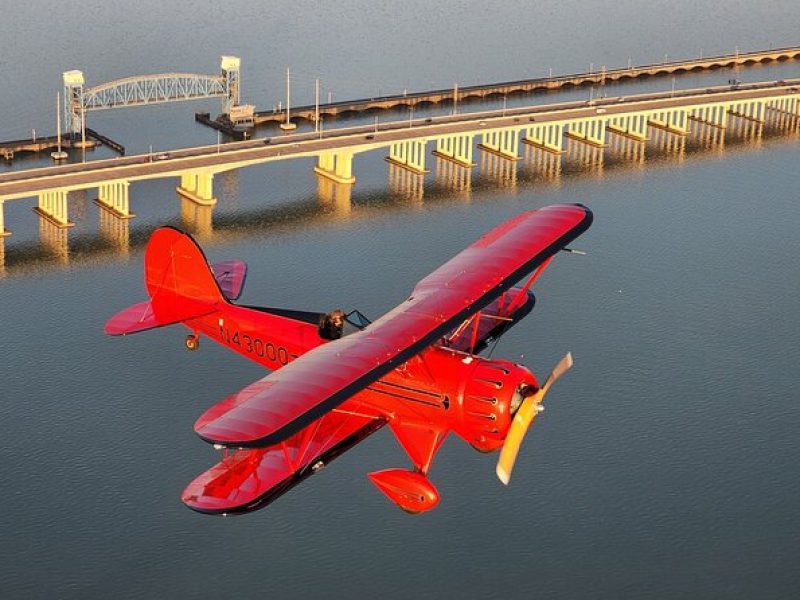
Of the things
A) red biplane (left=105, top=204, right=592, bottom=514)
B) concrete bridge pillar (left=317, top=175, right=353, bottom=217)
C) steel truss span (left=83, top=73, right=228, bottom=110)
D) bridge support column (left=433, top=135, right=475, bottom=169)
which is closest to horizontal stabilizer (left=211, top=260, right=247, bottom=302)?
red biplane (left=105, top=204, right=592, bottom=514)

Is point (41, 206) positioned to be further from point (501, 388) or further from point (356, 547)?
point (501, 388)

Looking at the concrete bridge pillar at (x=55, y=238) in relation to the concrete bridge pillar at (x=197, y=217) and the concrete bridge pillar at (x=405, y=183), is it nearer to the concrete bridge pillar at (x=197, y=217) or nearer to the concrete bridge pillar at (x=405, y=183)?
the concrete bridge pillar at (x=197, y=217)

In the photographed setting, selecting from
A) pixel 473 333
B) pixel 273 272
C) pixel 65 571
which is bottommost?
pixel 65 571

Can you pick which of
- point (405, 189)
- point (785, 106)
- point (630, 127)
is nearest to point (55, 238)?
point (405, 189)

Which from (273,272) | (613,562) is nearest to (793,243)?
(273,272)

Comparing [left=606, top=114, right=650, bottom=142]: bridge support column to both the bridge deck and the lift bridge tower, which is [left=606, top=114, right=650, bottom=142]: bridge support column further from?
the lift bridge tower

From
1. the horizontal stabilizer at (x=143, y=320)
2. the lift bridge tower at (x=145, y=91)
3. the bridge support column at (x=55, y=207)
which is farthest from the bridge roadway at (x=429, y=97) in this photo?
the horizontal stabilizer at (x=143, y=320)

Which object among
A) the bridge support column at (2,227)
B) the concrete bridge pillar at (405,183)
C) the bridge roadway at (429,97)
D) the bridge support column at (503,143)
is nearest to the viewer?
the bridge support column at (2,227)
